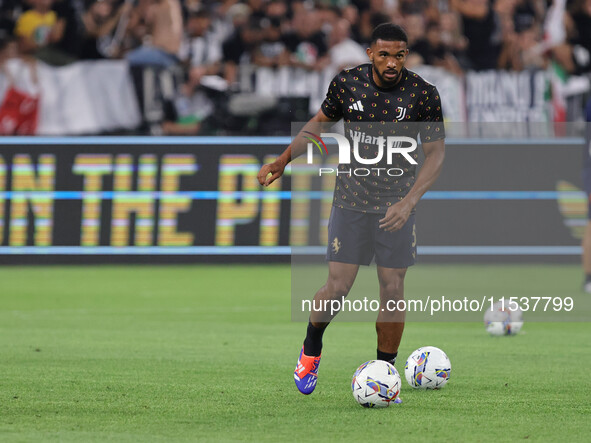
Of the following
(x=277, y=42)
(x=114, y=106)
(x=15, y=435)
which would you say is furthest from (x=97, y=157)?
(x=15, y=435)

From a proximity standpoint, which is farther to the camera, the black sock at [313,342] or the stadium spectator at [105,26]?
the stadium spectator at [105,26]

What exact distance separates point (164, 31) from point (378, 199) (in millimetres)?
11461

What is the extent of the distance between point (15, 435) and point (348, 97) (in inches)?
119

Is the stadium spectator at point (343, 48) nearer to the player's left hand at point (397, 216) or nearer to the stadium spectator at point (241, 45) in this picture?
the stadium spectator at point (241, 45)

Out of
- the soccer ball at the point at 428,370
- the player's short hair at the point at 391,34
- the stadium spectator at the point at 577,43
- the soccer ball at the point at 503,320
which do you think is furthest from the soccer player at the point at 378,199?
the stadium spectator at the point at 577,43

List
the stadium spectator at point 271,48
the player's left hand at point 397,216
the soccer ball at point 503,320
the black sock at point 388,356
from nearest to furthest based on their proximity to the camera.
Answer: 1. the player's left hand at point 397,216
2. the black sock at point 388,356
3. the soccer ball at point 503,320
4. the stadium spectator at point 271,48

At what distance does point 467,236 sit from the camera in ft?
56.6

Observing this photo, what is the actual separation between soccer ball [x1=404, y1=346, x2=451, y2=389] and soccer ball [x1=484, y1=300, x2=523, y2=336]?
3.14 metres

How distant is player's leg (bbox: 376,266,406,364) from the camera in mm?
7426

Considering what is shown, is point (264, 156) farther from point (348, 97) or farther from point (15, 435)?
point (15, 435)

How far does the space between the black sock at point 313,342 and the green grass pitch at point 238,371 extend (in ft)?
1.01

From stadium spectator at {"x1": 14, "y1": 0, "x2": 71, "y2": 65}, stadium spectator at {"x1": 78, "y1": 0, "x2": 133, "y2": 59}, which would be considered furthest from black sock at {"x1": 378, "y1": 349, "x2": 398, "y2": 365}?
stadium spectator at {"x1": 78, "y1": 0, "x2": 133, "y2": 59}

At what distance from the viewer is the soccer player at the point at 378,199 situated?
7324mm

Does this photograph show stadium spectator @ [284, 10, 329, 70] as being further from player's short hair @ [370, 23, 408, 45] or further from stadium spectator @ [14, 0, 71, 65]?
player's short hair @ [370, 23, 408, 45]
